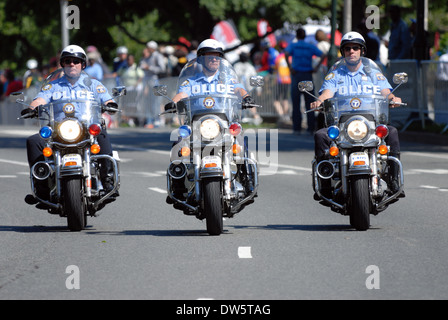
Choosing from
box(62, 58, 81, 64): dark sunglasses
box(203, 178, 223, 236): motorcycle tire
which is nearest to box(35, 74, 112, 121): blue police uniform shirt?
box(62, 58, 81, 64): dark sunglasses

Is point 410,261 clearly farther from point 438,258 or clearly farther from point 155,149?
point 155,149

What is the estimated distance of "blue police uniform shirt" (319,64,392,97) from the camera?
1099 centimetres

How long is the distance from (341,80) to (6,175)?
279 inches

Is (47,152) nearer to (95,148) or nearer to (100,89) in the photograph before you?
(95,148)

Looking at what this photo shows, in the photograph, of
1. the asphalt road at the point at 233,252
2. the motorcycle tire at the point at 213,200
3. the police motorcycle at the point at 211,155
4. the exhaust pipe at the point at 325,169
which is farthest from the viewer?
the exhaust pipe at the point at 325,169

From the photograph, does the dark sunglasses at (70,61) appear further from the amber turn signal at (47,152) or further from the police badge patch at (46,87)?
the amber turn signal at (47,152)

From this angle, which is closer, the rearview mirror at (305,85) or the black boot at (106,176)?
the rearview mirror at (305,85)

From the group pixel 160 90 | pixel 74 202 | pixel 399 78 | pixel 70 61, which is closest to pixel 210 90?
pixel 160 90

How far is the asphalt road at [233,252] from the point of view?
7.73m

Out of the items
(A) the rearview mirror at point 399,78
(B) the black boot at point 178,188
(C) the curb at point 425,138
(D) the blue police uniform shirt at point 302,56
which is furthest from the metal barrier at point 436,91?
(B) the black boot at point 178,188

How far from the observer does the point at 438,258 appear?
903 centimetres

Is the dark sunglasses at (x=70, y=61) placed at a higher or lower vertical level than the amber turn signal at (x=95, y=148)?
higher

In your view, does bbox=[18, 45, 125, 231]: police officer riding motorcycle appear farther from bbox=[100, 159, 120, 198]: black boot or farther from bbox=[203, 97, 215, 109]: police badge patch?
bbox=[203, 97, 215, 109]: police badge patch

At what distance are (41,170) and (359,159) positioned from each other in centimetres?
274
